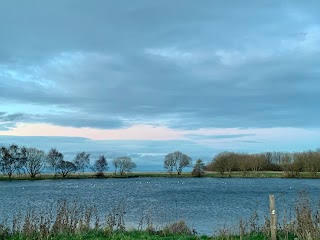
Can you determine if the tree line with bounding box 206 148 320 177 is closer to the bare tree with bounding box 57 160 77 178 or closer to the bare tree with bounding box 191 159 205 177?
the bare tree with bounding box 191 159 205 177

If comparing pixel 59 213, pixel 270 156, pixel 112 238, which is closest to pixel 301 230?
pixel 112 238

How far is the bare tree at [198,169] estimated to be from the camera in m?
122

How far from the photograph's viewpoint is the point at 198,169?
12125 cm

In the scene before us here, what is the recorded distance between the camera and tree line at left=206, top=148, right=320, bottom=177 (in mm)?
100000

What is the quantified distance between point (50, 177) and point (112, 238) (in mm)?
109961

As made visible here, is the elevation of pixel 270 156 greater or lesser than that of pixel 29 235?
greater

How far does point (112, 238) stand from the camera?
1462 cm

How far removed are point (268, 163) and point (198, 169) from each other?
73.8 feet

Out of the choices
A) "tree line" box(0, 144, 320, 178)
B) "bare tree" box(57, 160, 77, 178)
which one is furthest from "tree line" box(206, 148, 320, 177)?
"bare tree" box(57, 160, 77, 178)

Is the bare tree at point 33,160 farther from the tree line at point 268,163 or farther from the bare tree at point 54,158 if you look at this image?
the tree line at point 268,163

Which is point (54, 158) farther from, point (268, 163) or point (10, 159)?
point (268, 163)

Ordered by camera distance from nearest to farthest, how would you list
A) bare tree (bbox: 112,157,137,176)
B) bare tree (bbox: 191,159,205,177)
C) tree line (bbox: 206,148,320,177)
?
tree line (bbox: 206,148,320,177), bare tree (bbox: 191,159,205,177), bare tree (bbox: 112,157,137,176)

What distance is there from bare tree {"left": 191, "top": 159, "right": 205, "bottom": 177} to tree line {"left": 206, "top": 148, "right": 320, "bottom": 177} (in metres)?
3.69

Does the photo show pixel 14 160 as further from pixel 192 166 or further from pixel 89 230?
pixel 89 230
